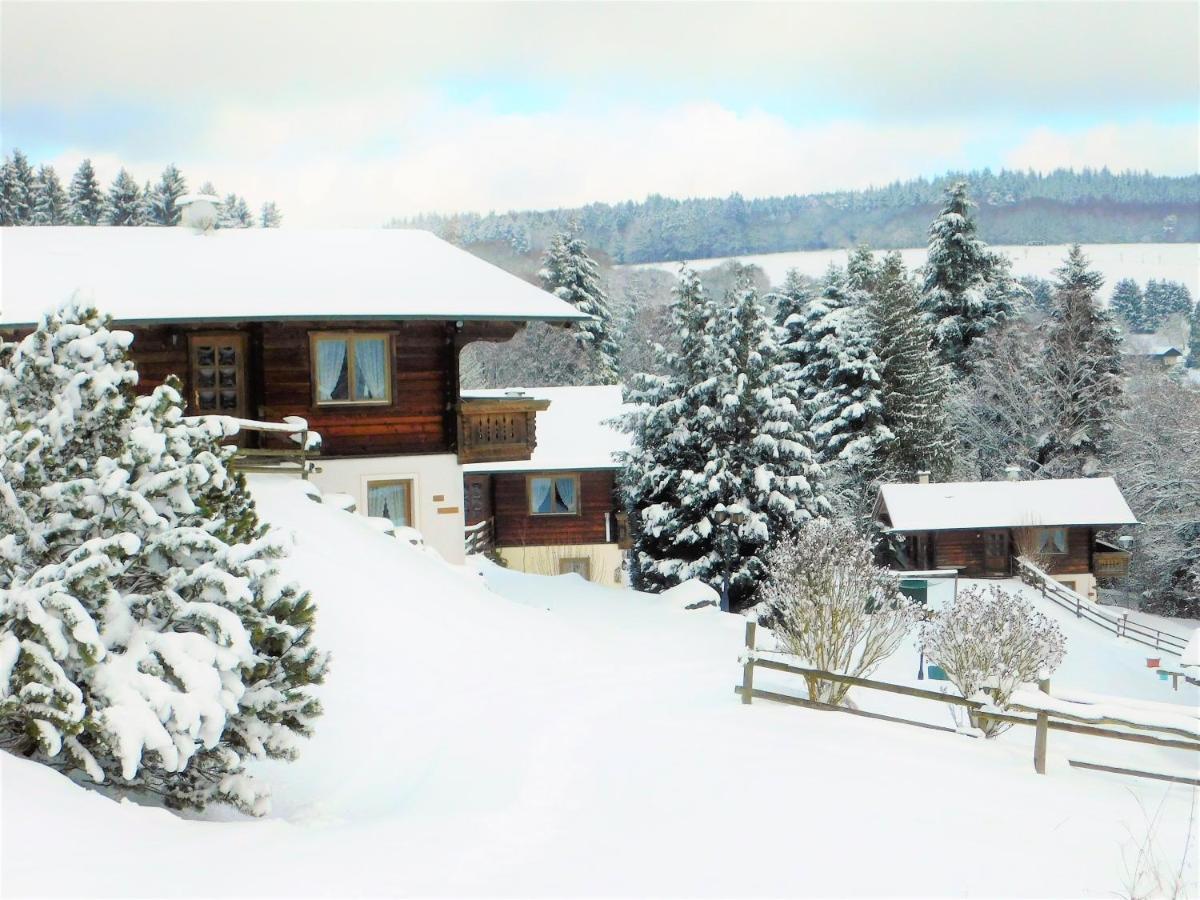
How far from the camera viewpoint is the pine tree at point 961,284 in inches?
2136

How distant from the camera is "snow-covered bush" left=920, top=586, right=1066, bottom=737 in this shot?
13.6 meters

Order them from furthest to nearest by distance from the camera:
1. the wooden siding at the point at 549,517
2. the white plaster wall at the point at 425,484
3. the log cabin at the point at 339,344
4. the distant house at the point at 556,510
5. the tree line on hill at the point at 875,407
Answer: the wooden siding at the point at 549,517, the distant house at the point at 556,510, the tree line on hill at the point at 875,407, the white plaster wall at the point at 425,484, the log cabin at the point at 339,344

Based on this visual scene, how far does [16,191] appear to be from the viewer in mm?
77375

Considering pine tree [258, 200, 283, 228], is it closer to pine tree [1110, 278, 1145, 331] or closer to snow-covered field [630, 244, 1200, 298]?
snow-covered field [630, 244, 1200, 298]

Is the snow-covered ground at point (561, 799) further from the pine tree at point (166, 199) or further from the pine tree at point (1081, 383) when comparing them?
the pine tree at point (166, 199)

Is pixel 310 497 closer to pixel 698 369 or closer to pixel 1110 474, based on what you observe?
pixel 698 369

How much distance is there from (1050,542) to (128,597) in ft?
130

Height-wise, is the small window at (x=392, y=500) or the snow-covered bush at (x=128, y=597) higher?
the snow-covered bush at (x=128, y=597)

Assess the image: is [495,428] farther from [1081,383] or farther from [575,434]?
[1081,383]

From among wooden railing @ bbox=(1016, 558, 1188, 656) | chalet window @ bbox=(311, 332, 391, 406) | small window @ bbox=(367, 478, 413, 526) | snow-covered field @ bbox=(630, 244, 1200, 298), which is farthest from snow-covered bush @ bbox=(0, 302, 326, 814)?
snow-covered field @ bbox=(630, 244, 1200, 298)

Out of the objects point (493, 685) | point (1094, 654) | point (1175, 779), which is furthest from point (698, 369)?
point (1175, 779)

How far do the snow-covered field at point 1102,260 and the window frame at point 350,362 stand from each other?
11712cm

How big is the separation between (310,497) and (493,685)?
232 inches

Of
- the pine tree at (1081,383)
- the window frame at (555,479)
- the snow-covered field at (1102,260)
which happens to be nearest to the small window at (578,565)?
the window frame at (555,479)
